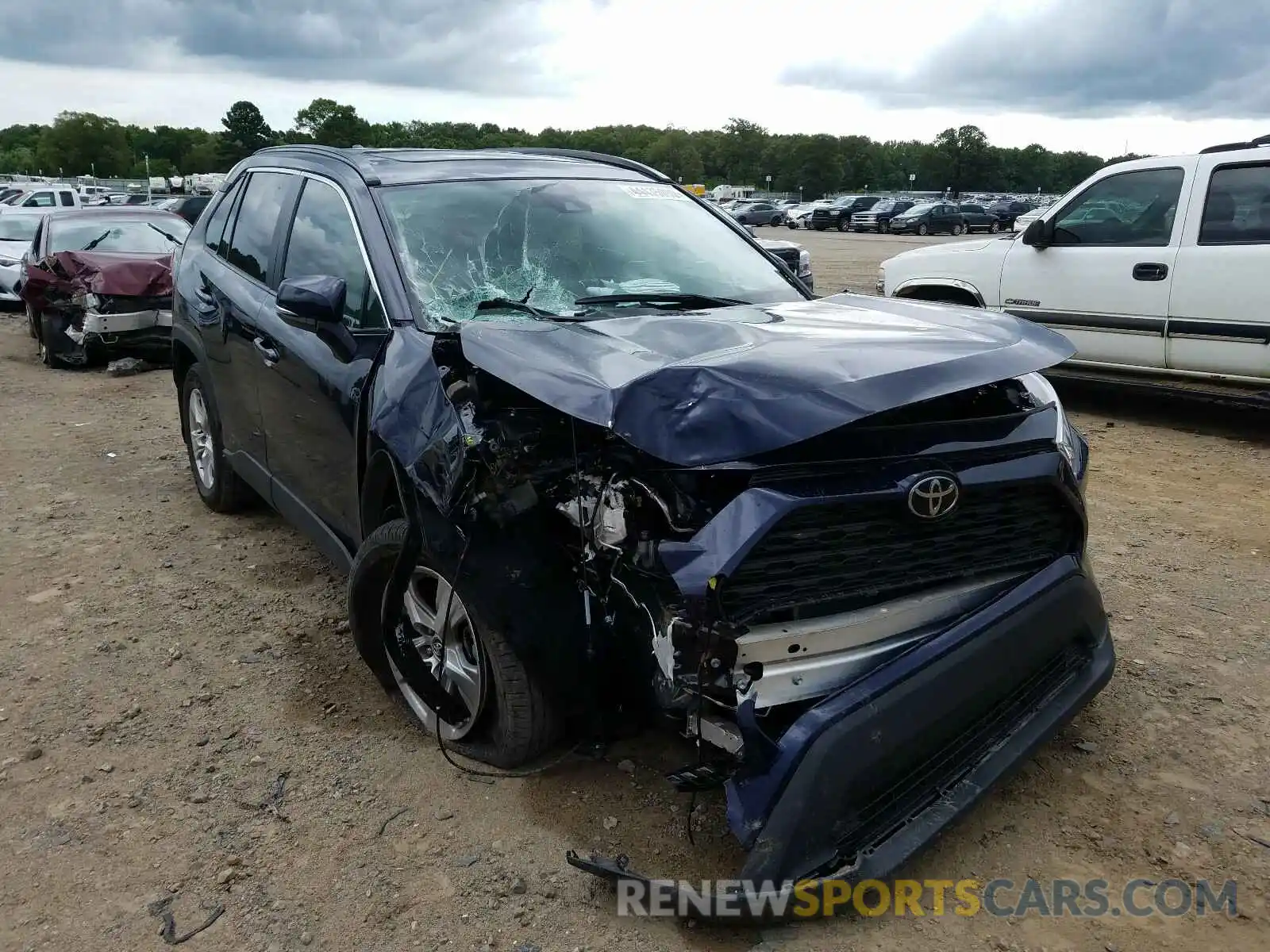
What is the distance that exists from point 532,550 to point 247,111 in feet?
377

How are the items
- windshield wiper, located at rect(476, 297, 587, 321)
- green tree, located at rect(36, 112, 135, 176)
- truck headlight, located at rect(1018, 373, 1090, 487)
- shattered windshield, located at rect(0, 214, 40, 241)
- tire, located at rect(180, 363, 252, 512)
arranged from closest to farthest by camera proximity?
1. truck headlight, located at rect(1018, 373, 1090, 487)
2. windshield wiper, located at rect(476, 297, 587, 321)
3. tire, located at rect(180, 363, 252, 512)
4. shattered windshield, located at rect(0, 214, 40, 241)
5. green tree, located at rect(36, 112, 135, 176)

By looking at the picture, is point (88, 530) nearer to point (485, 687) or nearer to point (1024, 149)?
point (485, 687)

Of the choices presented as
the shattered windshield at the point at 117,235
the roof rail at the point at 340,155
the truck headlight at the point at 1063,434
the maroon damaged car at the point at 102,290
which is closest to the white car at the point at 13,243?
the shattered windshield at the point at 117,235

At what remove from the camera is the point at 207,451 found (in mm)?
5574

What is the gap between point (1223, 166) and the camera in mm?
6617

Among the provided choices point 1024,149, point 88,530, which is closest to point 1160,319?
point 88,530

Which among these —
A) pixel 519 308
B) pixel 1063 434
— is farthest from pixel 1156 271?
pixel 519 308

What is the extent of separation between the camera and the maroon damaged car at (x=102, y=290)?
1002 centimetres

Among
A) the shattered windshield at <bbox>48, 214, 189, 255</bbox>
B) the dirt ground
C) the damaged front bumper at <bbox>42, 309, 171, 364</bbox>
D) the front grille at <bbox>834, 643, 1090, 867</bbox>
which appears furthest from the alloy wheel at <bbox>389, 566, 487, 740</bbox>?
the shattered windshield at <bbox>48, 214, 189, 255</bbox>

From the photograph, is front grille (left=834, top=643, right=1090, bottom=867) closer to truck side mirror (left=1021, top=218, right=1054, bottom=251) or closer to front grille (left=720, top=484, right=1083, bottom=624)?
front grille (left=720, top=484, right=1083, bottom=624)

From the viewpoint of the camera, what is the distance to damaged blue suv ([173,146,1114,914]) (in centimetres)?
233

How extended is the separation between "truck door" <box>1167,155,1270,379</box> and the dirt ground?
87.4 inches

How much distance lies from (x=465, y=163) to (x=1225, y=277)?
202 inches

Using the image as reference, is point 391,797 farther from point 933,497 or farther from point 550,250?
point 550,250
